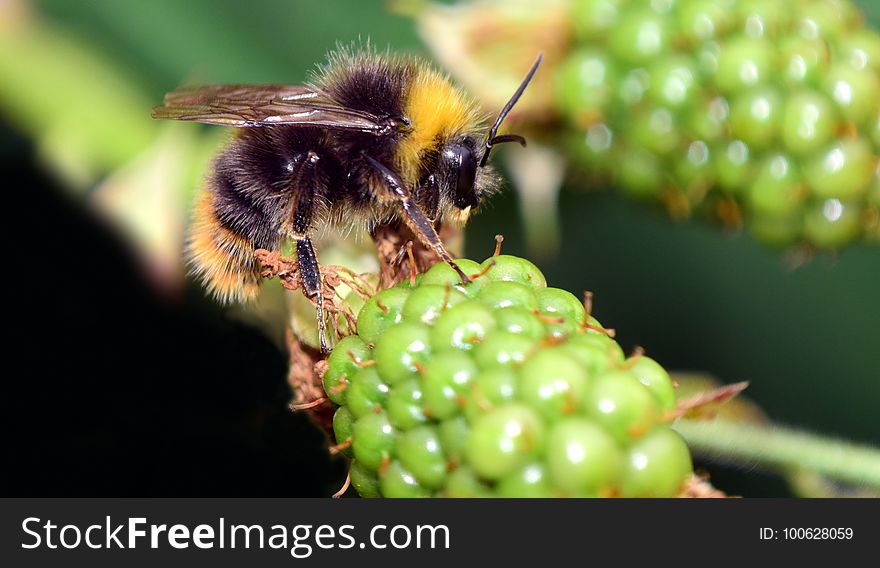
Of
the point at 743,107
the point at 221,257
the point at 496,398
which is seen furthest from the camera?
the point at 743,107

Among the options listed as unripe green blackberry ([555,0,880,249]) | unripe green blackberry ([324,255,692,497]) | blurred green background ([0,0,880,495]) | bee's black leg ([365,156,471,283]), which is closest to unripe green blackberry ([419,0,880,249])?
unripe green blackberry ([555,0,880,249])

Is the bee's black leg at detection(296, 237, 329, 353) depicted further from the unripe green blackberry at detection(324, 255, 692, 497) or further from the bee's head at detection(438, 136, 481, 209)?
the bee's head at detection(438, 136, 481, 209)

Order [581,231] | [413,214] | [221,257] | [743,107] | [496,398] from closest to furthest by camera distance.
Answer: [496,398]
[413,214]
[221,257]
[743,107]
[581,231]

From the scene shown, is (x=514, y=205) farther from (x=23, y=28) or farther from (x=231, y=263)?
(x=23, y=28)

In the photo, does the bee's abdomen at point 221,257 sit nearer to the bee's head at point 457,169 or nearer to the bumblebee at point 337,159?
the bumblebee at point 337,159

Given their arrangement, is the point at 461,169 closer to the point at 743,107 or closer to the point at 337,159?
the point at 337,159

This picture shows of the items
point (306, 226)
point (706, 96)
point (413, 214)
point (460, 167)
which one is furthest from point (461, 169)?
point (706, 96)
